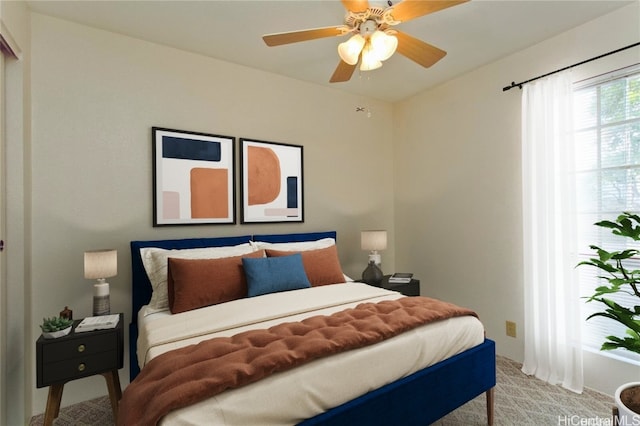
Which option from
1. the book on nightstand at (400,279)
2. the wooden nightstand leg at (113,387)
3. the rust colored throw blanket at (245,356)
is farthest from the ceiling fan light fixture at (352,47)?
the wooden nightstand leg at (113,387)

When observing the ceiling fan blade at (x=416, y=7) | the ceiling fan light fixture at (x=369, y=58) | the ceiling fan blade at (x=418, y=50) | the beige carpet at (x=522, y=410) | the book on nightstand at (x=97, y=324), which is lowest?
the beige carpet at (x=522, y=410)

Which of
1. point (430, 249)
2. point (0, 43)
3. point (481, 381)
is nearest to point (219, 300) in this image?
point (481, 381)

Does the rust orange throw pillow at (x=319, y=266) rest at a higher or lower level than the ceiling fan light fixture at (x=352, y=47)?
lower

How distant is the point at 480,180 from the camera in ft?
10.2

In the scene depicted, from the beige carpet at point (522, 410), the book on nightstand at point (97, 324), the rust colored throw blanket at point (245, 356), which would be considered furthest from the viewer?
the beige carpet at point (522, 410)

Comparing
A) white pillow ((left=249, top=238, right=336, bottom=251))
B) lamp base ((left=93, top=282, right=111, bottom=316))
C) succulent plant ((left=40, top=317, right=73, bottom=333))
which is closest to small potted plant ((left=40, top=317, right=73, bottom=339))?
succulent plant ((left=40, top=317, right=73, bottom=333))

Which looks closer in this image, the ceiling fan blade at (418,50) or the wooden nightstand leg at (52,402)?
the wooden nightstand leg at (52,402)

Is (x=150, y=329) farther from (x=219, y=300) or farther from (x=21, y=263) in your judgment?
(x=21, y=263)

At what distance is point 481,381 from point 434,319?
521 millimetres

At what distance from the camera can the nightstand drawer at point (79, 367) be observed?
177 cm

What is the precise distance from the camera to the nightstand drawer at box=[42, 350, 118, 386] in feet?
Answer: 5.81

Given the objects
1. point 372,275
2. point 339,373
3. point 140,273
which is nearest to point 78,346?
point 140,273

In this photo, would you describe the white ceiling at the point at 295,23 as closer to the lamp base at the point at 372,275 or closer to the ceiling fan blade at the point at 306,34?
the ceiling fan blade at the point at 306,34

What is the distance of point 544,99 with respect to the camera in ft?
8.39
